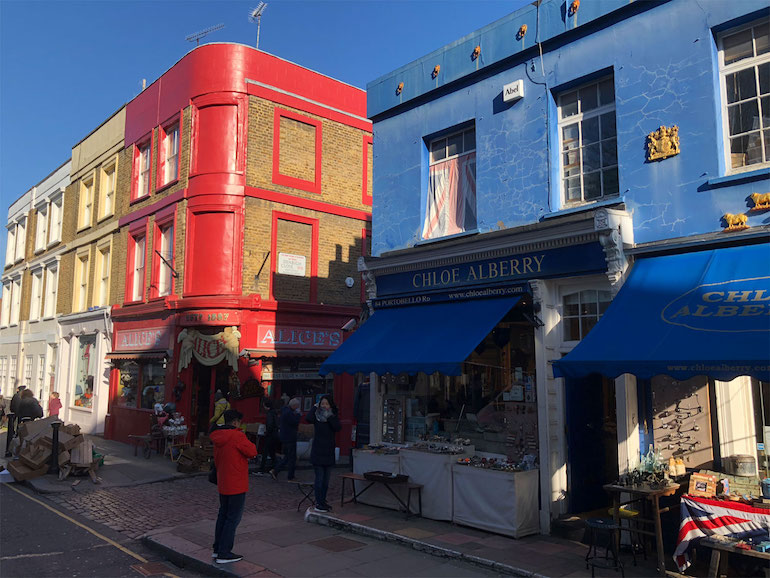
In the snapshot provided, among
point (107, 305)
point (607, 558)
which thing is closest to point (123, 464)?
point (107, 305)

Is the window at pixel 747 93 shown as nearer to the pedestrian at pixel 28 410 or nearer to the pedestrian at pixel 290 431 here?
the pedestrian at pixel 290 431

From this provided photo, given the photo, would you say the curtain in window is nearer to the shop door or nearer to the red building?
the shop door

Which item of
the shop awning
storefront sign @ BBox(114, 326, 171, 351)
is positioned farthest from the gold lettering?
storefront sign @ BBox(114, 326, 171, 351)

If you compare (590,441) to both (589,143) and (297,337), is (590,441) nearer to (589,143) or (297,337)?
(589,143)

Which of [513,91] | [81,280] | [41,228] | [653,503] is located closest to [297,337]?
[513,91]

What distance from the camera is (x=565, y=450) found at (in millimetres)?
8523

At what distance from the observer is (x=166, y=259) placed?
18.6 metres

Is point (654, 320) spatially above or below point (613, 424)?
above

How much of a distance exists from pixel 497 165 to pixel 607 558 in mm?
5823

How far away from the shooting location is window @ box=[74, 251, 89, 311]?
23.7m

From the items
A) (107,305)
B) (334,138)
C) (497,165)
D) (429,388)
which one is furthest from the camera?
(107,305)

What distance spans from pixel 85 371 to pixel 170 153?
9.37 m

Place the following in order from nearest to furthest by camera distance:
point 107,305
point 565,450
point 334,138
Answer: point 565,450 < point 334,138 < point 107,305

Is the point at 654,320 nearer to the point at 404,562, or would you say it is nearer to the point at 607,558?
the point at 607,558
